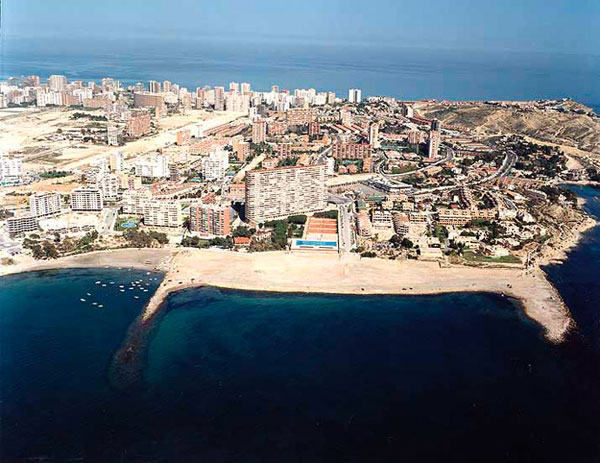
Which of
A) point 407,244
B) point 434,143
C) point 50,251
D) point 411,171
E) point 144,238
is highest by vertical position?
point 434,143

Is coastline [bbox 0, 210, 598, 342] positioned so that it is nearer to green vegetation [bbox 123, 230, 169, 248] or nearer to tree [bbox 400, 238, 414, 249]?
green vegetation [bbox 123, 230, 169, 248]

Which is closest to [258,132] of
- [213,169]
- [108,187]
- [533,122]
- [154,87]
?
[213,169]

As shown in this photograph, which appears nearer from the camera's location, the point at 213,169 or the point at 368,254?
the point at 368,254

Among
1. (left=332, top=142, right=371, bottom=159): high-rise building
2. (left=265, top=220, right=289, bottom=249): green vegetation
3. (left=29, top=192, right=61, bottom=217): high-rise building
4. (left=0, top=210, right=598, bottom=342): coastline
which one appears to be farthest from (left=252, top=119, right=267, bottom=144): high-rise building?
(left=0, top=210, right=598, bottom=342): coastline

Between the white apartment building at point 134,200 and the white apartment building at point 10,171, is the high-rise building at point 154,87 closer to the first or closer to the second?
the white apartment building at point 10,171

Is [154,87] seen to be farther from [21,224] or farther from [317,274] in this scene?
[317,274]

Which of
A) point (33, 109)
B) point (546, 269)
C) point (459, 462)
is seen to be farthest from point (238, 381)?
point (33, 109)

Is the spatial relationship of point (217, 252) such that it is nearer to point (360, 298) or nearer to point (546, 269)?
point (360, 298)

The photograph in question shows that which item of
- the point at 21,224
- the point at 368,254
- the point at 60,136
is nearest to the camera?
the point at 368,254
